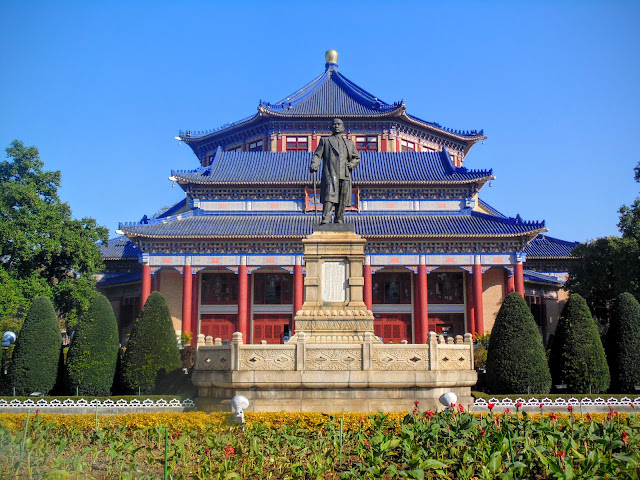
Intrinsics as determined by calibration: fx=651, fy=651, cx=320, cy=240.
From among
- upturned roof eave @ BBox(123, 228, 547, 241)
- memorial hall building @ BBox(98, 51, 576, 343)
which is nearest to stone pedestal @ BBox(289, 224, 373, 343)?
memorial hall building @ BBox(98, 51, 576, 343)

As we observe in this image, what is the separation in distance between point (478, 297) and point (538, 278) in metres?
6.99

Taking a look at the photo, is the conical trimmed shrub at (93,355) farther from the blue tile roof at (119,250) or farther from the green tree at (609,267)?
the blue tile roof at (119,250)

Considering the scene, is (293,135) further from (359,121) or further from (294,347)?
(294,347)

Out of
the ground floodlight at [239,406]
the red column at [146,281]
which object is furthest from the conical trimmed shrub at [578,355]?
the red column at [146,281]

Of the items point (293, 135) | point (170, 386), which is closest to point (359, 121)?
point (293, 135)

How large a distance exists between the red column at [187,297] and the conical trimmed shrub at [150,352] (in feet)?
52.2

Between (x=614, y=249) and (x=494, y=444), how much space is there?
27207 mm

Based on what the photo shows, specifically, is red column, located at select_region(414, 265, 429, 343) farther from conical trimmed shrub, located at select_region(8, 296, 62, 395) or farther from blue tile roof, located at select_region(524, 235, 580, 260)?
conical trimmed shrub, located at select_region(8, 296, 62, 395)

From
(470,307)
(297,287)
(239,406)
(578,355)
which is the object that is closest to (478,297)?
(470,307)

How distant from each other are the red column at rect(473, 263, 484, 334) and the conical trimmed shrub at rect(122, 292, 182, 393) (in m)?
21.9

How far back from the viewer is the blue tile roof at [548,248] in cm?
4669

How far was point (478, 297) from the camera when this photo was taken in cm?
3922

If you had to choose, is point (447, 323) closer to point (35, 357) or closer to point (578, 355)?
point (578, 355)

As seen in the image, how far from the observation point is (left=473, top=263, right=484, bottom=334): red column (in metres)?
39.0
